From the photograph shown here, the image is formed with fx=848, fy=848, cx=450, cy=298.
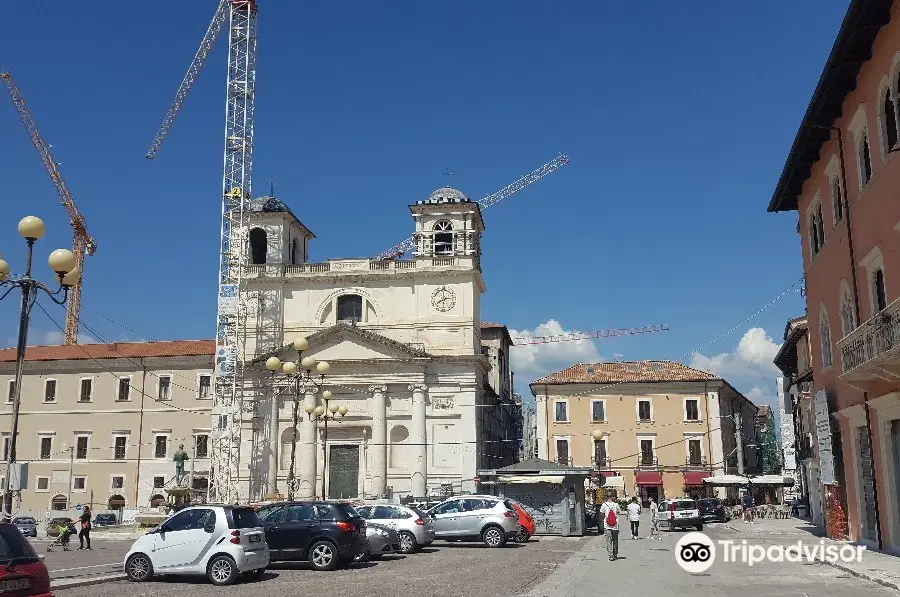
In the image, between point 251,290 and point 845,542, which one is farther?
point 251,290

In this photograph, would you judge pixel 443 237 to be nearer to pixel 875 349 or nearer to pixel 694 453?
pixel 694 453

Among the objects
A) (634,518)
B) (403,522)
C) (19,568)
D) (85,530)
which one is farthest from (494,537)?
(19,568)

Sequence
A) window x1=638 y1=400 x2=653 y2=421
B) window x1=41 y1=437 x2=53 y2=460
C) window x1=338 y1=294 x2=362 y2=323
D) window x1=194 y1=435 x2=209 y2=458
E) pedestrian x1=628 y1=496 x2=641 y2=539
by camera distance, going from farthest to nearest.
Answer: window x1=638 y1=400 x2=653 y2=421
window x1=41 y1=437 x2=53 y2=460
window x1=338 y1=294 x2=362 y2=323
window x1=194 y1=435 x2=209 y2=458
pedestrian x1=628 y1=496 x2=641 y2=539

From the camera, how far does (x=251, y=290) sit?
56219 millimetres

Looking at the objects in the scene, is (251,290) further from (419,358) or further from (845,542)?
(845,542)

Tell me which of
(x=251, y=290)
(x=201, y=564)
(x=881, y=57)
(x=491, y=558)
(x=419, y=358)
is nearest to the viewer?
(x=201, y=564)

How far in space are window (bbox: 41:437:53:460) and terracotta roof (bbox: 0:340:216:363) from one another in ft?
17.6

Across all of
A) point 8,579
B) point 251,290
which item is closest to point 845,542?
point 8,579

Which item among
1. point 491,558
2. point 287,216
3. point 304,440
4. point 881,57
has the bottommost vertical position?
point 491,558

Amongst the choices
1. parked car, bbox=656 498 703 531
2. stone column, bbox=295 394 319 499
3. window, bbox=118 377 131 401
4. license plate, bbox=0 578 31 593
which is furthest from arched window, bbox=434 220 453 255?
license plate, bbox=0 578 31 593

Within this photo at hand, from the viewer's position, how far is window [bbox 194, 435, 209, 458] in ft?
181

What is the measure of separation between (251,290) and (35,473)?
18897 mm

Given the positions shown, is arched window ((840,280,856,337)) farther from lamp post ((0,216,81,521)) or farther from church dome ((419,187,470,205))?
church dome ((419,187,470,205))

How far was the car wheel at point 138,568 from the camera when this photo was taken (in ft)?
53.3
